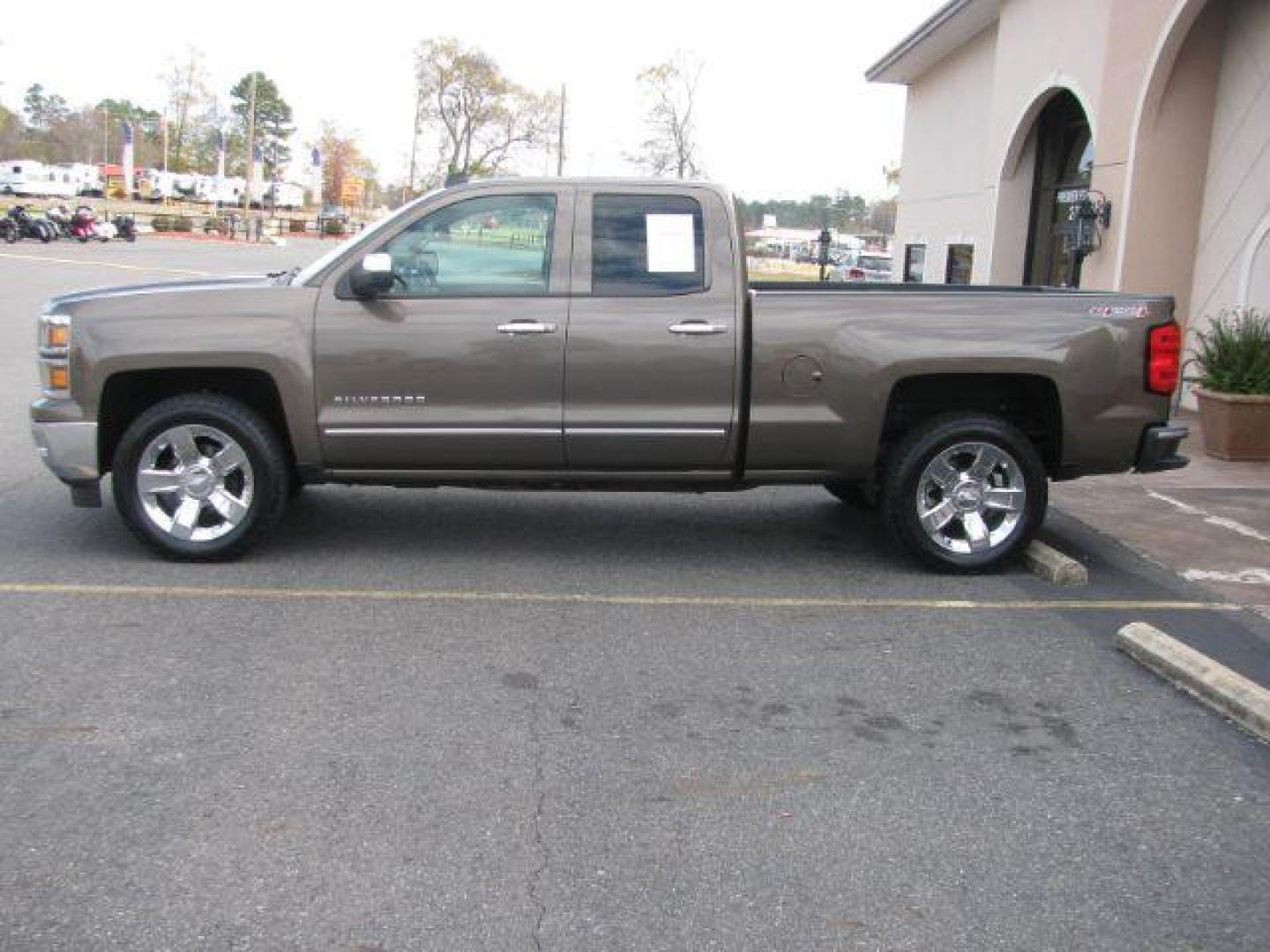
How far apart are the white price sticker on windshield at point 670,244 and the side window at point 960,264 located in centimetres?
1314

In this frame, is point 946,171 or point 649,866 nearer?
point 649,866

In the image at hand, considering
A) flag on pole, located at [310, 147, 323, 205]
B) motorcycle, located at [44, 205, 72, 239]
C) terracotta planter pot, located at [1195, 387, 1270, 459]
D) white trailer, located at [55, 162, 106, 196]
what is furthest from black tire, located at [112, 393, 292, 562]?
white trailer, located at [55, 162, 106, 196]

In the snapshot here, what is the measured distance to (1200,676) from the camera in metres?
4.93

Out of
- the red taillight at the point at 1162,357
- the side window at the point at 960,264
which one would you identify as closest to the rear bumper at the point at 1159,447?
the red taillight at the point at 1162,357

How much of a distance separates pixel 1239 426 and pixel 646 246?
597cm

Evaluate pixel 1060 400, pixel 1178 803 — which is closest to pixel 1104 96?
pixel 1060 400

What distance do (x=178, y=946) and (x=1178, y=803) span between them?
3.01m

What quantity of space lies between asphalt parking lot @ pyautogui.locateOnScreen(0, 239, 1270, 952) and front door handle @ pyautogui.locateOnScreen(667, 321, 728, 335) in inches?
51.0

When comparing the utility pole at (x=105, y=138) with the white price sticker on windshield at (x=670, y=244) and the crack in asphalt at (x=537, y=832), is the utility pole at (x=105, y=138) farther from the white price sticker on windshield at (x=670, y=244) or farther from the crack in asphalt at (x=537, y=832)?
the crack in asphalt at (x=537, y=832)

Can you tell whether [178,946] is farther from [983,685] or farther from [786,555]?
[786,555]

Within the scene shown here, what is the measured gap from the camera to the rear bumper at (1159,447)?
6559 millimetres

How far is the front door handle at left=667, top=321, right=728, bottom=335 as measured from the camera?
632cm

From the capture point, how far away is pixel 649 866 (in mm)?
3494

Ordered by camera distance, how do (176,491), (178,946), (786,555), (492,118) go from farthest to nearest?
(492,118) → (786,555) → (176,491) → (178,946)
